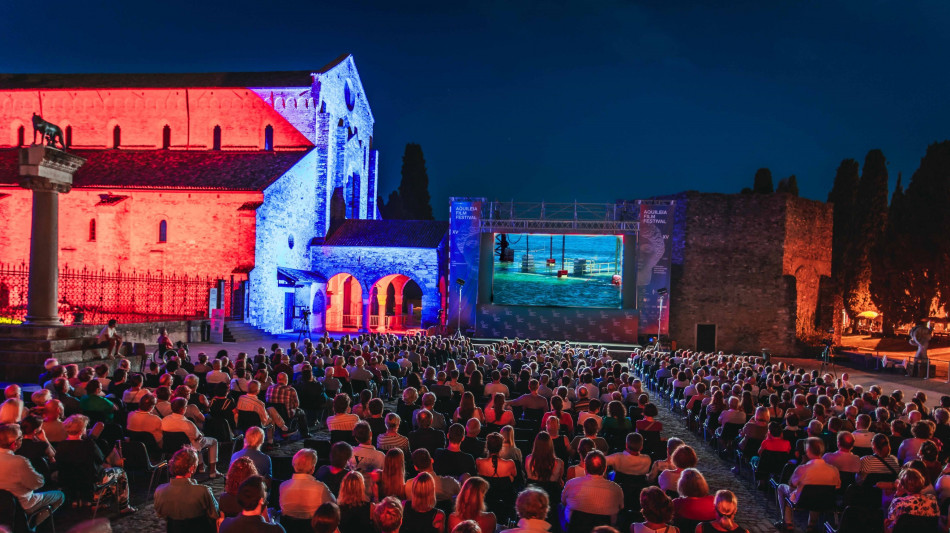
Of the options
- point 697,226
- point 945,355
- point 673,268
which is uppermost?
point 697,226

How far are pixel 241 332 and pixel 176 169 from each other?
10.0 metres

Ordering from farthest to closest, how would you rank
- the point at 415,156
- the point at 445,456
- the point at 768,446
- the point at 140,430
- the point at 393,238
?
the point at 415,156
the point at 393,238
the point at 768,446
the point at 140,430
the point at 445,456

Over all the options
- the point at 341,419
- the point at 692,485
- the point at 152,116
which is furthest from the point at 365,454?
the point at 152,116

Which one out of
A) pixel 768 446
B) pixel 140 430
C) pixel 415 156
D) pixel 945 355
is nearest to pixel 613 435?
pixel 768 446

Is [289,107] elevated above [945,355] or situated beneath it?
elevated above

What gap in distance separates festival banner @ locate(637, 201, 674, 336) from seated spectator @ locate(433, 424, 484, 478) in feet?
83.3

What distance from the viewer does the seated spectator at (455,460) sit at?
6.23m

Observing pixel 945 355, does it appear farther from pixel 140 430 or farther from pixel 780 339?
pixel 140 430

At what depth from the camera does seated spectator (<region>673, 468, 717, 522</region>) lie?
4969 millimetres

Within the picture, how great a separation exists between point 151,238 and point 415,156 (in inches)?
1021

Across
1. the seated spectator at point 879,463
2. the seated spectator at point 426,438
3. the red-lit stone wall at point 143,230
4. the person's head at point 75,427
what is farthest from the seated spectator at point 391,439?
the red-lit stone wall at point 143,230

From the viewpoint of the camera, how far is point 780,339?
1286 inches

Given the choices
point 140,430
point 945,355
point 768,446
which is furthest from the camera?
point 945,355

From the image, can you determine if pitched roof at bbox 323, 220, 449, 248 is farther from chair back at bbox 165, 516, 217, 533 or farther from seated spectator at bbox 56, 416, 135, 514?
chair back at bbox 165, 516, 217, 533
